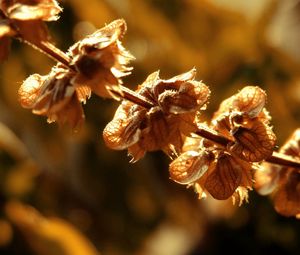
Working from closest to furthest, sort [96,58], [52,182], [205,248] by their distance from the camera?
1. [96,58]
2. [205,248]
3. [52,182]

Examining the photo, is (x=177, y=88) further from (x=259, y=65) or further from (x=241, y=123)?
(x=259, y=65)

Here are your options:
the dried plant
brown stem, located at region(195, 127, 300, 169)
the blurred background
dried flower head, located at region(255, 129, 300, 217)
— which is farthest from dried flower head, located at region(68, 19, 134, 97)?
the blurred background

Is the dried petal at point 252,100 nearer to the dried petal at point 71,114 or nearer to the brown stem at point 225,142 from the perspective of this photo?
the brown stem at point 225,142

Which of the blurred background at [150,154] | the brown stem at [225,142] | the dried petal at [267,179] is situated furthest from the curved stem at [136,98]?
the blurred background at [150,154]

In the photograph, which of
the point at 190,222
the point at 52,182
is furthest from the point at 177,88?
the point at 52,182

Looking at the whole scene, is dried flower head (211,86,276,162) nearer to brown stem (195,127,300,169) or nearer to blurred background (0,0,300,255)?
brown stem (195,127,300,169)

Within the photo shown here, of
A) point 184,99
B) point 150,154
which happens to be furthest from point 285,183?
point 150,154

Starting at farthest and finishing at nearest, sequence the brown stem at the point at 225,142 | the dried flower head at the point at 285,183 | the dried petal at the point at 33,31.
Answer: the dried flower head at the point at 285,183 < the brown stem at the point at 225,142 < the dried petal at the point at 33,31
